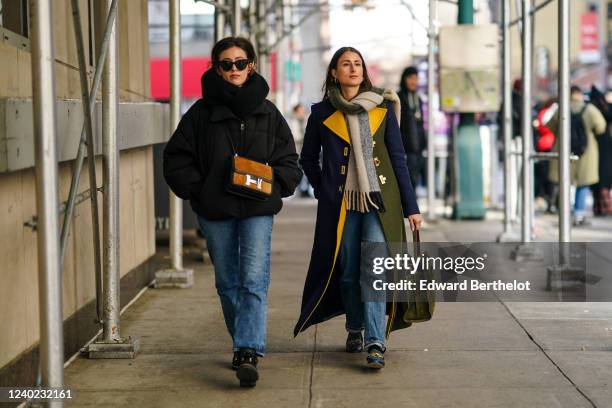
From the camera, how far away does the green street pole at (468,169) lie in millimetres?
16500

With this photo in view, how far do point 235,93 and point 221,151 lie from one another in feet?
0.99

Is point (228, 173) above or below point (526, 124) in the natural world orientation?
below

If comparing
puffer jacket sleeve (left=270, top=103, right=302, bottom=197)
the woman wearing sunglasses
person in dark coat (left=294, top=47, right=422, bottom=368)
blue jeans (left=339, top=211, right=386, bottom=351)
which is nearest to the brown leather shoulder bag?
the woman wearing sunglasses

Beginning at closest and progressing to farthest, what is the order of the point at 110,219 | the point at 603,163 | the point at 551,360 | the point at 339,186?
the point at 339,186
the point at 551,360
the point at 110,219
the point at 603,163

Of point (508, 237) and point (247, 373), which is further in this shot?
point (508, 237)

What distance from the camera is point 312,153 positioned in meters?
7.05

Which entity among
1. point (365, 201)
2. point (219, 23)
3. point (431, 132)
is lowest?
point (365, 201)

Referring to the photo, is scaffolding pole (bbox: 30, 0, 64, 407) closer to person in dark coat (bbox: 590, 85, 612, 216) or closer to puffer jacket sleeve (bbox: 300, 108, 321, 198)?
puffer jacket sleeve (bbox: 300, 108, 321, 198)

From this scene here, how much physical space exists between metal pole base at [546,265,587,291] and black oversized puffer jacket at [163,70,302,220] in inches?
144

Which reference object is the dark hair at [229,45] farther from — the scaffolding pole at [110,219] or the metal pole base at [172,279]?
the metal pole base at [172,279]

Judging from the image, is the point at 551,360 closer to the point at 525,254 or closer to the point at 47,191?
the point at 47,191

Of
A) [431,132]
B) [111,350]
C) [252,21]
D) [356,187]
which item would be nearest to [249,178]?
[356,187]

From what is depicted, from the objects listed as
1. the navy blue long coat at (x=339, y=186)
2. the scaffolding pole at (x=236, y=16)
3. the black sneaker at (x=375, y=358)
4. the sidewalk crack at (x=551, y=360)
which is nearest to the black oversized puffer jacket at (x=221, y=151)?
the navy blue long coat at (x=339, y=186)

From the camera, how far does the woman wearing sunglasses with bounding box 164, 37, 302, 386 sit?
635 cm
